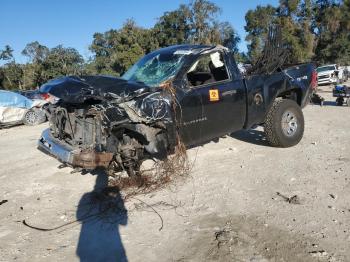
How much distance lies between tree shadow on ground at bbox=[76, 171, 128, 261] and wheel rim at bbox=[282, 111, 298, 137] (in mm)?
3394

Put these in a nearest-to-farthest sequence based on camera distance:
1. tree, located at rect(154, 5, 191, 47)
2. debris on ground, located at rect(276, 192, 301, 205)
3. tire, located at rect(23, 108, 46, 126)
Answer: debris on ground, located at rect(276, 192, 301, 205) → tire, located at rect(23, 108, 46, 126) → tree, located at rect(154, 5, 191, 47)

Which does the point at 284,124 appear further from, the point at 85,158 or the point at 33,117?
the point at 33,117

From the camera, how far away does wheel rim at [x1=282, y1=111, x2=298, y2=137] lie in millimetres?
6871

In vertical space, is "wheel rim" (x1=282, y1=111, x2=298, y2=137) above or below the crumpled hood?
below

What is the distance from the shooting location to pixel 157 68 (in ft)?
19.7

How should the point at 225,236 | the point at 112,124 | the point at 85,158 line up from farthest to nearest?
the point at 85,158 → the point at 112,124 → the point at 225,236

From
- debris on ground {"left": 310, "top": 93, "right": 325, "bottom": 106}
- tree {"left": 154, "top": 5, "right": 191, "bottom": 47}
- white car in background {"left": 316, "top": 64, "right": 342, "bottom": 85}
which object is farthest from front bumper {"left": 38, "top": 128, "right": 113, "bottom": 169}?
tree {"left": 154, "top": 5, "right": 191, "bottom": 47}

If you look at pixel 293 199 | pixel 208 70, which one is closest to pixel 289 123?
pixel 208 70

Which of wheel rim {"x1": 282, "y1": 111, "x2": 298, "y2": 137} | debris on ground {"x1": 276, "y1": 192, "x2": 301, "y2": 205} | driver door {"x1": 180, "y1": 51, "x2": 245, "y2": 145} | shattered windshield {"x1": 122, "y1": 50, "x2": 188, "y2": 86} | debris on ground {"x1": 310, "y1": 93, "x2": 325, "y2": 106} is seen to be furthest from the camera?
debris on ground {"x1": 310, "y1": 93, "x2": 325, "y2": 106}

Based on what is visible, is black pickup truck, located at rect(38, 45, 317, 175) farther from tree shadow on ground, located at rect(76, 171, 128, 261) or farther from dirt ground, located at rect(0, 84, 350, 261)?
dirt ground, located at rect(0, 84, 350, 261)

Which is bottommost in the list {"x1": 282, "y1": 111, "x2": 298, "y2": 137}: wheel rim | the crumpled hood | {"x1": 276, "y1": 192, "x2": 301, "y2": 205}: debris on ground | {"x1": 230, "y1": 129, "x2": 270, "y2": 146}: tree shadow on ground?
{"x1": 276, "y1": 192, "x2": 301, "y2": 205}: debris on ground

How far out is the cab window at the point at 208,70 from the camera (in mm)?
6138

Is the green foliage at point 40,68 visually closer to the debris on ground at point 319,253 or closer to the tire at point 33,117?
the tire at point 33,117

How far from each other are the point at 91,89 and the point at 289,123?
3890 millimetres
